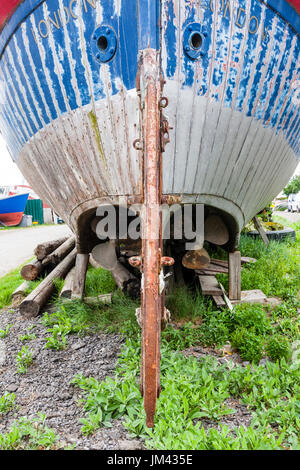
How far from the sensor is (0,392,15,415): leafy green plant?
192 cm

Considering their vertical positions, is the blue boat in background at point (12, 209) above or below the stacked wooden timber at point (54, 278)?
below

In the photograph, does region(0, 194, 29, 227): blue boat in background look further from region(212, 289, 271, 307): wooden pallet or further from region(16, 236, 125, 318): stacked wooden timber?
region(212, 289, 271, 307): wooden pallet

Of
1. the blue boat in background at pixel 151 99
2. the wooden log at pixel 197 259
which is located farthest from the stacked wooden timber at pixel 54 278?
the blue boat in background at pixel 151 99

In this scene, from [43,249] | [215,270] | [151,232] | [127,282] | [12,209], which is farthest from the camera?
[12,209]

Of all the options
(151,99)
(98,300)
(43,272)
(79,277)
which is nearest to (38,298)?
(79,277)

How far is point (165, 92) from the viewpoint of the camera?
206 cm

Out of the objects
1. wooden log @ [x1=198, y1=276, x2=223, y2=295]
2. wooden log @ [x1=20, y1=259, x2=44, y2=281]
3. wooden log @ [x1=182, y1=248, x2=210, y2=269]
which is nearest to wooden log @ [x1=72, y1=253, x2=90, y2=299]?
wooden log @ [x1=182, y1=248, x2=210, y2=269]

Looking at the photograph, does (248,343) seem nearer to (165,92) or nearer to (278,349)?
(278,349)

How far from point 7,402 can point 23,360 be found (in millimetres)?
501

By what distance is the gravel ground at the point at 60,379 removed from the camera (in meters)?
1.66

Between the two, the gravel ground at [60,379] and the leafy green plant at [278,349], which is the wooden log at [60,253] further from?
the leafy green plant at [278,349]

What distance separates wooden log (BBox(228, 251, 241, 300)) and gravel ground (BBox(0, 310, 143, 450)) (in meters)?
1.30

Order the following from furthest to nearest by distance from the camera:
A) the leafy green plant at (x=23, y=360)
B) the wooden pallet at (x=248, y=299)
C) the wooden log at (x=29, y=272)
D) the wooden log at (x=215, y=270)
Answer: the wooden log at (x=29, y=272)
the wooden log at (x=215, y=270)
the wooden pallet at (x=248, y=299)
the leafy green plant at (x=23, y=360)

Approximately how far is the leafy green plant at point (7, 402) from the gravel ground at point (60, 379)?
36 mm
